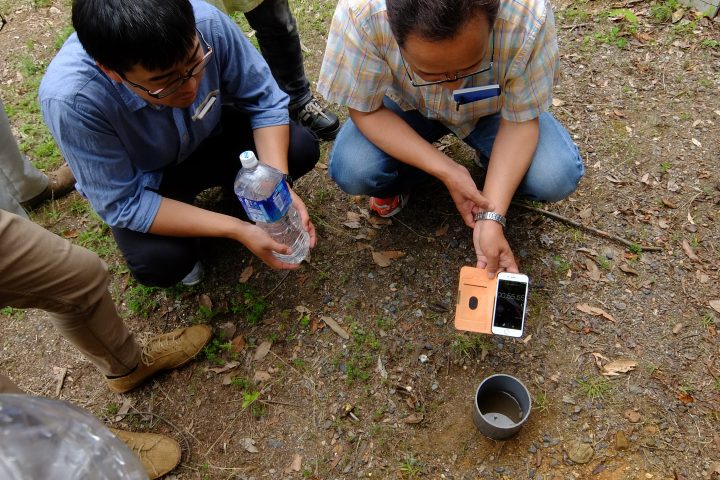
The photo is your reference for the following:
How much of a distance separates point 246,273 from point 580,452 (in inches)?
75.8

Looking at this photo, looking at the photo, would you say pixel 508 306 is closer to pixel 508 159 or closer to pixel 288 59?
pixel 508 159

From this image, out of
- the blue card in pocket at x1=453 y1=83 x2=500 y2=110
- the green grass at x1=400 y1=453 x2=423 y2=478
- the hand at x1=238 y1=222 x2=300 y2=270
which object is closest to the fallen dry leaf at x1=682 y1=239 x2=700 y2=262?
the blue card in pocket at x1=453 y1=83 x2=500 y2=110

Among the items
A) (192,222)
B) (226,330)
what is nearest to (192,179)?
(192,222)

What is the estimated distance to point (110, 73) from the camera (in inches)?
74.9

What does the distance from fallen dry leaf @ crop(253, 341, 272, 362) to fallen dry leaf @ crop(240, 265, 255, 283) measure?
424mm

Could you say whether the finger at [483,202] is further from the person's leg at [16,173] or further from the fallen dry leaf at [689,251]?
the person's leg at [16,173]

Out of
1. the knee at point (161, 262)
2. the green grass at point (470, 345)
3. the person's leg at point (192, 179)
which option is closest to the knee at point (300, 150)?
the person's leg at point (192, 179)

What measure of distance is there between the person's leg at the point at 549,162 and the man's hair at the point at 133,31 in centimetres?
154

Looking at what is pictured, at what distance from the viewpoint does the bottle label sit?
2197 millimetres

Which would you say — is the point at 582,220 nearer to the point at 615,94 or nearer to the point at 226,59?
the point at 615,94

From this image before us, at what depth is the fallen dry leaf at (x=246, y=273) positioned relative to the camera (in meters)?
2.99

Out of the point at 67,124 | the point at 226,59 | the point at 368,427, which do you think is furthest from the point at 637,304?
the point at 67,124

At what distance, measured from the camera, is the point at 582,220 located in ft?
9.81

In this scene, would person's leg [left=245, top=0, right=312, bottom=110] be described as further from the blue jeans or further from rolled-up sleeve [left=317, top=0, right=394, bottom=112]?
rolled-up sleeve [left=317, top=0, right=394, bottom=112]
